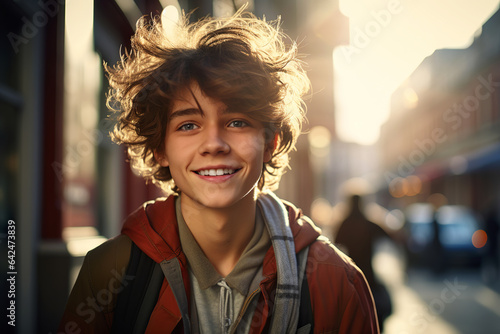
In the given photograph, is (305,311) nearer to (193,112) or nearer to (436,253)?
(193,112)

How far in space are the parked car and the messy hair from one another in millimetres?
10860

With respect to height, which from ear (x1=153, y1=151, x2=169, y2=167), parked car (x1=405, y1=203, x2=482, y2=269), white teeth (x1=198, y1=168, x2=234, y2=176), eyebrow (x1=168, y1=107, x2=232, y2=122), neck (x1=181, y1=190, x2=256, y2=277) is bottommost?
parked car (x1=405, y1=203, x2=482, y2=269)

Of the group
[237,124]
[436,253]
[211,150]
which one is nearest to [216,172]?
[211,150]

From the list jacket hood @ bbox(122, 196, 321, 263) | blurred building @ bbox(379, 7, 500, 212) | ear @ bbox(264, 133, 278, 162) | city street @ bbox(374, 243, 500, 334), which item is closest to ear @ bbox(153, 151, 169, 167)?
jacket hood @ bbox(122, 196, 321, 263)

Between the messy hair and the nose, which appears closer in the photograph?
the nose

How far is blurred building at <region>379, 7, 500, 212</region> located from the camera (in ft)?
81.5

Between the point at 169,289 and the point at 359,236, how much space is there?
11.7ft

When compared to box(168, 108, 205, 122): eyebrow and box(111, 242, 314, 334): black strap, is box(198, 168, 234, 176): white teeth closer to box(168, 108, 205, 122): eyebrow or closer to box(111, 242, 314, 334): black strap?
box(168, 108, 205, 122): eyebrow

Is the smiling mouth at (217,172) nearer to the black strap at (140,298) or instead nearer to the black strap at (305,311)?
the black strap at (140,298)

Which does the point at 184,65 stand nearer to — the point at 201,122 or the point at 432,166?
the point at 201,122

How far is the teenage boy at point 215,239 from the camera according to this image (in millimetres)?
2076

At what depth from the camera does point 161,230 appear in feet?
7.34

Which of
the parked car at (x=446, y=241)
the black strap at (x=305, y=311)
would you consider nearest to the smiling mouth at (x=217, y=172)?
the black strap at (x=305, y=311)

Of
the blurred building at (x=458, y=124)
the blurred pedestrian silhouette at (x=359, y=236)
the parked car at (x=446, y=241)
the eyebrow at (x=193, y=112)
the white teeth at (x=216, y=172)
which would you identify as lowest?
the parked car at (x=446, y=241)
